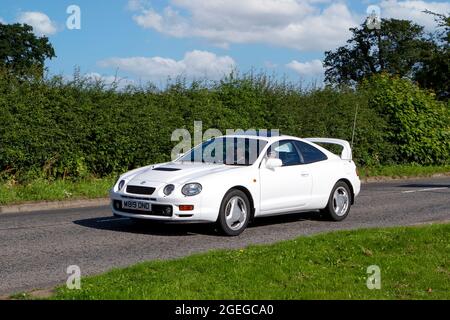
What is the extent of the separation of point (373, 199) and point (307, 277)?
10429mm

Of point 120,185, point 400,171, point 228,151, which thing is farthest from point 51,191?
point 400,171

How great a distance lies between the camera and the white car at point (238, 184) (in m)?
10.9

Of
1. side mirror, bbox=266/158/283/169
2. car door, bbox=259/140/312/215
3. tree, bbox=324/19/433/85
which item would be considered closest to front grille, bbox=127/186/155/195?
car door, bbox=259/140/312/215

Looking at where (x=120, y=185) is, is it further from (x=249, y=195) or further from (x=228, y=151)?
(x=249, y=195)

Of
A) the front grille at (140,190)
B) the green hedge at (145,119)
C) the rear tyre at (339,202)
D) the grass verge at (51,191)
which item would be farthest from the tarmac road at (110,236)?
the green hedge at (145,119)

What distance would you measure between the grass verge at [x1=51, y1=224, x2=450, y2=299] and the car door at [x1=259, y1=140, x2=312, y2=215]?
7.26 feet

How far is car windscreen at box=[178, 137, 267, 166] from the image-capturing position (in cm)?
1198

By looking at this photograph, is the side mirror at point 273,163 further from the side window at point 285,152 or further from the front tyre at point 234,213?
the front tyre at point 234,213

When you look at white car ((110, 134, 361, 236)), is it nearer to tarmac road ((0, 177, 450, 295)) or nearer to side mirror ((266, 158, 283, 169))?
side mirror ((266, 158, 283, 169))

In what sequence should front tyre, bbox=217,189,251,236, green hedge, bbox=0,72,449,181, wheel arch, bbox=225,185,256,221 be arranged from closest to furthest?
1. front tyre, bbox=217,189,251,236
2. wheel arch, bbox=225,185,256,221
3. green hedge, bbox=0,72,449,181

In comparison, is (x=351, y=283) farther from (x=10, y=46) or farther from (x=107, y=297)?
(x=10, y=46)

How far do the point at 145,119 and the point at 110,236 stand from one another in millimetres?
9044

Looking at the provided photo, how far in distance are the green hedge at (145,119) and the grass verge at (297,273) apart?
1001 centimetres

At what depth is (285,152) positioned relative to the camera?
41.0 ft
